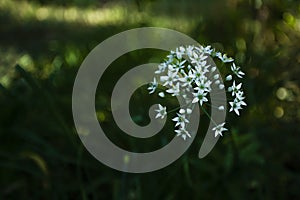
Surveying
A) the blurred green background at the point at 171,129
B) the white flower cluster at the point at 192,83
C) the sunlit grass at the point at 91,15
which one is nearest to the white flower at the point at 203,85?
the white flower cluster at the point at 192,83

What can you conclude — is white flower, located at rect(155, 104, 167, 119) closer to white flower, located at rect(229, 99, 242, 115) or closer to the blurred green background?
white flower, located at rect(229, 99, 242, 115)

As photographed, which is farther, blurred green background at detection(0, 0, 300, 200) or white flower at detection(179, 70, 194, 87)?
blurred green background at detection(0, 0, 300, 200)

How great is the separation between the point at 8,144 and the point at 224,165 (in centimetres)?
79

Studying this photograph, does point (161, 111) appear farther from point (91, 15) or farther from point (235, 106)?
point (91, 15)

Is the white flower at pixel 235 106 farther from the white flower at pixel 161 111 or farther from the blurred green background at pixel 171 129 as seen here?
the blurred green background at pixel 171 129

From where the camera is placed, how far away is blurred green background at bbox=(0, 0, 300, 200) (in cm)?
174

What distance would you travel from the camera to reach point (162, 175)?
1716mm

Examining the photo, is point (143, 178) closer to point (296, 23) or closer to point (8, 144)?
point (8, 144)

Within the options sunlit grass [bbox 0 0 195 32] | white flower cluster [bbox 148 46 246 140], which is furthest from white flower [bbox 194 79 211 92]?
sunlit grass [bbox 0 0 195 32]

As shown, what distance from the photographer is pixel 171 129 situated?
1.73m

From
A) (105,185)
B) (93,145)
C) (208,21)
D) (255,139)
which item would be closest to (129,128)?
(93,145)

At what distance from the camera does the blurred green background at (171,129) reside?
174cm

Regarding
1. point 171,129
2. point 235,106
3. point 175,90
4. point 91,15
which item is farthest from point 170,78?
point 91,15

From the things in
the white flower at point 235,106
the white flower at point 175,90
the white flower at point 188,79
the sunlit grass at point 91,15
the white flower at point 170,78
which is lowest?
the white flower at point 235,106
